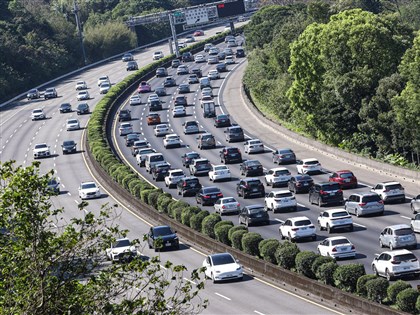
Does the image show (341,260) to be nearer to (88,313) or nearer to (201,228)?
(201,228)

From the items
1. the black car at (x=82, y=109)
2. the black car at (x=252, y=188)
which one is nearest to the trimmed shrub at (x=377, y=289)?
the black car at (x=252, y=188)

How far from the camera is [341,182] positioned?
70.8 metres

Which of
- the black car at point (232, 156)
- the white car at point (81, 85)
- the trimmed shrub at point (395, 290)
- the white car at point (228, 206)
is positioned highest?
the trimmed shrub at point (395, 290)

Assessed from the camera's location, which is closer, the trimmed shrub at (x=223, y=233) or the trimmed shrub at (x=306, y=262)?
the trimmed shrub at (x=306, y=262)

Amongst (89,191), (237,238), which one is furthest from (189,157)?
(237,238)

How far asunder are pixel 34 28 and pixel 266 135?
9290 cm

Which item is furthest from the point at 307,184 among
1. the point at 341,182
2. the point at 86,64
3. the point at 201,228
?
the point at 86,64

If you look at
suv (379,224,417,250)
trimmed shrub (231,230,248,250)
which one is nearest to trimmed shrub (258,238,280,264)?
trimmed shrub (231,230,248,250)

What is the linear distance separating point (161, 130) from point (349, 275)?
222 feet

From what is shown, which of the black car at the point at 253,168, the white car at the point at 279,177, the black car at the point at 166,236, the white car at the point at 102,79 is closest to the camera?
the black car at the point at 166,236

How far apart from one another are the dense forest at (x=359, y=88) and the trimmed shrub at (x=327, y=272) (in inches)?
1392

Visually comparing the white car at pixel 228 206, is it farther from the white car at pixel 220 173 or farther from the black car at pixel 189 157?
the black car at pixel 189 157

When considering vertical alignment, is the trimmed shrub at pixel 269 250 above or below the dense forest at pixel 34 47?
above

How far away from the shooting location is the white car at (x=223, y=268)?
165 ft
